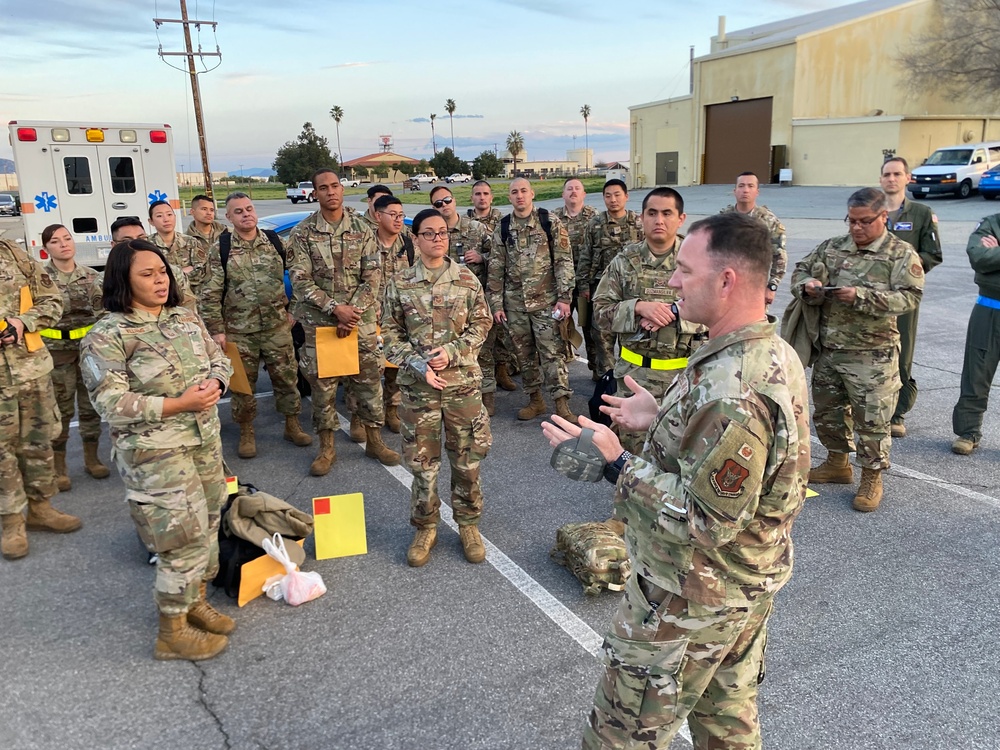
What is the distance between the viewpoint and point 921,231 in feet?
19.8

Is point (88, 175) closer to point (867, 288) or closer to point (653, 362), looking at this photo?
point (653, 362)

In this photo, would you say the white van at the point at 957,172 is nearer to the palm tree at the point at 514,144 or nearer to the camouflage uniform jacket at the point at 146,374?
the camouflage uniform jacket at the point at 146,374

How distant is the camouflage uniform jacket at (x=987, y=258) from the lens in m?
5.34

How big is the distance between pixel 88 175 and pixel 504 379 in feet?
26.0

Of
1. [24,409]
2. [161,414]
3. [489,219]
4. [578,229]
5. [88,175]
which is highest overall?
[88,175]

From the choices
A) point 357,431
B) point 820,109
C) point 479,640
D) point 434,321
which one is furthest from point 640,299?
point 820,109

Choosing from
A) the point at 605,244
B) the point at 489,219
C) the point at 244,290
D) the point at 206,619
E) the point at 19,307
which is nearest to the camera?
the point at 206,619

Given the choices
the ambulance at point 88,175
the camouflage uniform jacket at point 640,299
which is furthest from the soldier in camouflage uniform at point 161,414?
the ambulance at point 88,175

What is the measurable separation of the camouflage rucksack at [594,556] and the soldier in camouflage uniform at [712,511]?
1.62 m

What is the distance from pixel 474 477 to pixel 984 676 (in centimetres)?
269

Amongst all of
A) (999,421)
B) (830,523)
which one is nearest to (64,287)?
(830,523)

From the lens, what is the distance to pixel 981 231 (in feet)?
18.0

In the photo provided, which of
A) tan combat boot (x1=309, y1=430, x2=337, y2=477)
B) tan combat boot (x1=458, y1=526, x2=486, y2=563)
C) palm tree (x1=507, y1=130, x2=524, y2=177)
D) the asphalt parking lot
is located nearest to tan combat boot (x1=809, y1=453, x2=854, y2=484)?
the asphalt parking lot

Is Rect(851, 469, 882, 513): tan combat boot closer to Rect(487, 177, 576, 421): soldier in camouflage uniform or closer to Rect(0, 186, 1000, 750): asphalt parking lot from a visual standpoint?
Rect(0, 186, 1000, 750): asphalt parking lot
